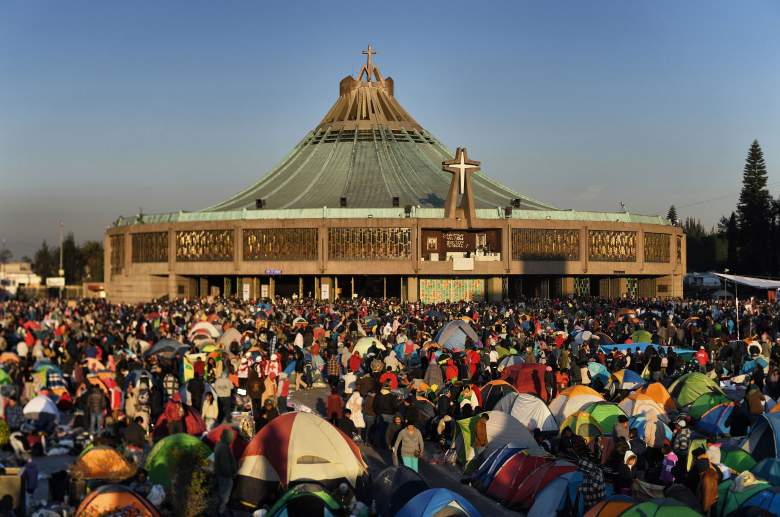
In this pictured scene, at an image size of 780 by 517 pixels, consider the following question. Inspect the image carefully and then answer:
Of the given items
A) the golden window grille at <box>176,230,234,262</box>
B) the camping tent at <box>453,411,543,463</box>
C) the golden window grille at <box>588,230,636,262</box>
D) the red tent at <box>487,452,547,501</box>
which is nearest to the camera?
the red tent at <box>487,452,547,501</box>

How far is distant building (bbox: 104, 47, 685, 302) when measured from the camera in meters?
58.8

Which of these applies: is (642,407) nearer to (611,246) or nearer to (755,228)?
(611,246)

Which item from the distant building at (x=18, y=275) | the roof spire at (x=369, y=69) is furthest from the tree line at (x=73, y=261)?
the roof spire at (x=369, y=69)

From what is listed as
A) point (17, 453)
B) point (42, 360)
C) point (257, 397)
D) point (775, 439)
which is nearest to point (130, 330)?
point (42, 360)

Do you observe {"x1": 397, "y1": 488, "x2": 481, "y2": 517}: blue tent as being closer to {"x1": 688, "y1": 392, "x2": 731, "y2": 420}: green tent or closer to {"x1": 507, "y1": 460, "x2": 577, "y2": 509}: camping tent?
{"x1": 507, "y1": 460, "x2": 577, "y2": 509}: camping tent

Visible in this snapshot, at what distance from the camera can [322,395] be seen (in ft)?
73.3

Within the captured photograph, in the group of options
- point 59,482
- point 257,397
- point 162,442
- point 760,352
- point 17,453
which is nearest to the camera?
point 59,482

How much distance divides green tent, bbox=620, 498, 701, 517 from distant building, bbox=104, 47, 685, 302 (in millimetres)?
48052

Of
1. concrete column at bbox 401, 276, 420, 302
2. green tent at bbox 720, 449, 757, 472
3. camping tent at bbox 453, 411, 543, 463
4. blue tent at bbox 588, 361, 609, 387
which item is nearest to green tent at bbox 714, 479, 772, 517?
green tent at bbox 720, 449, 757, 472

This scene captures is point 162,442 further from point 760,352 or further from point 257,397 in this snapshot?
point 760,352

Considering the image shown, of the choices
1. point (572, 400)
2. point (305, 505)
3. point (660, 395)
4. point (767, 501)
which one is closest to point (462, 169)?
point (660, 395)

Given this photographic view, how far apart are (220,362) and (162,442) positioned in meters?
8.12

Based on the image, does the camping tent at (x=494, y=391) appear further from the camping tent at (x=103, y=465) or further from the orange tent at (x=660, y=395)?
the camping tent at (x=103, y=465)

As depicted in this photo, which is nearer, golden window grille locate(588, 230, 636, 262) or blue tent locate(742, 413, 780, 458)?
blue tent locate(742, 413, 780, 458)
